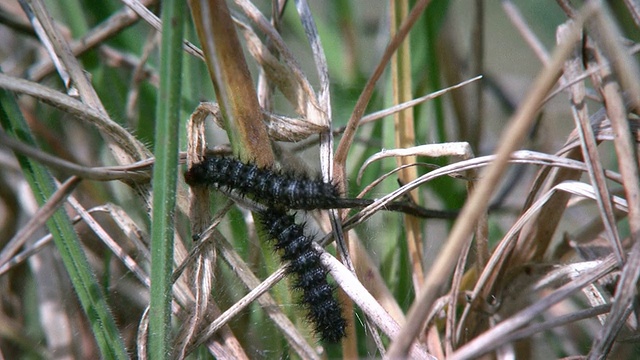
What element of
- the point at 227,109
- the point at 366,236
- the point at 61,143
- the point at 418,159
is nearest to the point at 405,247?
the point at 366,236

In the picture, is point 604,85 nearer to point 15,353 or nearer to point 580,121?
point 580,121

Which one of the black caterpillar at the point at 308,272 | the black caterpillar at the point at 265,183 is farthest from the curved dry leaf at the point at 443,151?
the black caterpillar at the point at 308,272

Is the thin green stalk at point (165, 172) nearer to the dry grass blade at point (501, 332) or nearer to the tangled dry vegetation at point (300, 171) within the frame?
the tangled dry vegetation at point (300, 171)

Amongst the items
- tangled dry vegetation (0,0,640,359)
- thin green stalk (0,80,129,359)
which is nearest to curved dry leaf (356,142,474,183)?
tangled dry vegetation (0,0,640,359)

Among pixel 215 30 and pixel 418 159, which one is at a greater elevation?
pixel 215 30

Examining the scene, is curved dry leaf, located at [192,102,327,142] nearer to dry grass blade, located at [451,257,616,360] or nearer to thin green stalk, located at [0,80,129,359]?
thin green stalk, located at [0,80,129,359]

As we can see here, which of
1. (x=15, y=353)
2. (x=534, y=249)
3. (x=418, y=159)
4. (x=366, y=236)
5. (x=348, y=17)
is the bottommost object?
(x=15, y=353)

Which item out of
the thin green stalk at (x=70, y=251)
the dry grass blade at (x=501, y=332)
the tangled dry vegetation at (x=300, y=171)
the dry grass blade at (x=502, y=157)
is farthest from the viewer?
the thin green stalk at (x=70, y=251)
